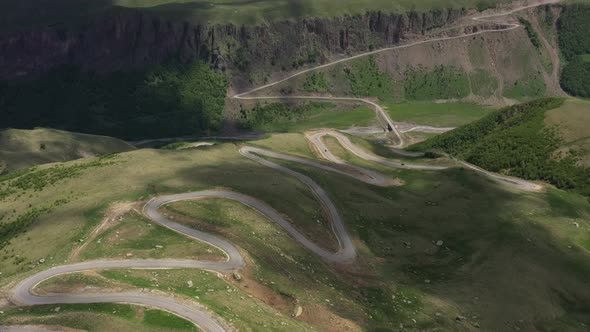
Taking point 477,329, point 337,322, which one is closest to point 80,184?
point 337,322

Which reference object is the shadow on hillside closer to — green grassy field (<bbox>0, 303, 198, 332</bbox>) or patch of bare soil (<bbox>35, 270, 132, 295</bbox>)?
green grassy field (<bbox>0, 303, 198, 332</bbox>)

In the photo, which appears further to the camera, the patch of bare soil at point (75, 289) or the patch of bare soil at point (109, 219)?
the patch of bare soil at point (109, 219)

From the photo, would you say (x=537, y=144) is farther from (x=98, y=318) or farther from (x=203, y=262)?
(x=98, y=318)

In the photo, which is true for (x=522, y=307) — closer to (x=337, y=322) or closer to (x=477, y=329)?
(x=477, y=329)

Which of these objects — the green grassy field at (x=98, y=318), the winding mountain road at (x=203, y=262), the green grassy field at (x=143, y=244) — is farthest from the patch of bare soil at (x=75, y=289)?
the green grassy field at (x=143, y=244)

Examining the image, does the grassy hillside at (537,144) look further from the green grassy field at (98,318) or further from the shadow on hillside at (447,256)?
the green grassy field at (98,318)

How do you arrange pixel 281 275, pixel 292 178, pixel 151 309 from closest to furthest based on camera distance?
1. pixel 151 309
2. pixel 281 275
3. pixel 292 178

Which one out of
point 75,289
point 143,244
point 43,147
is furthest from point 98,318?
point 43,147
